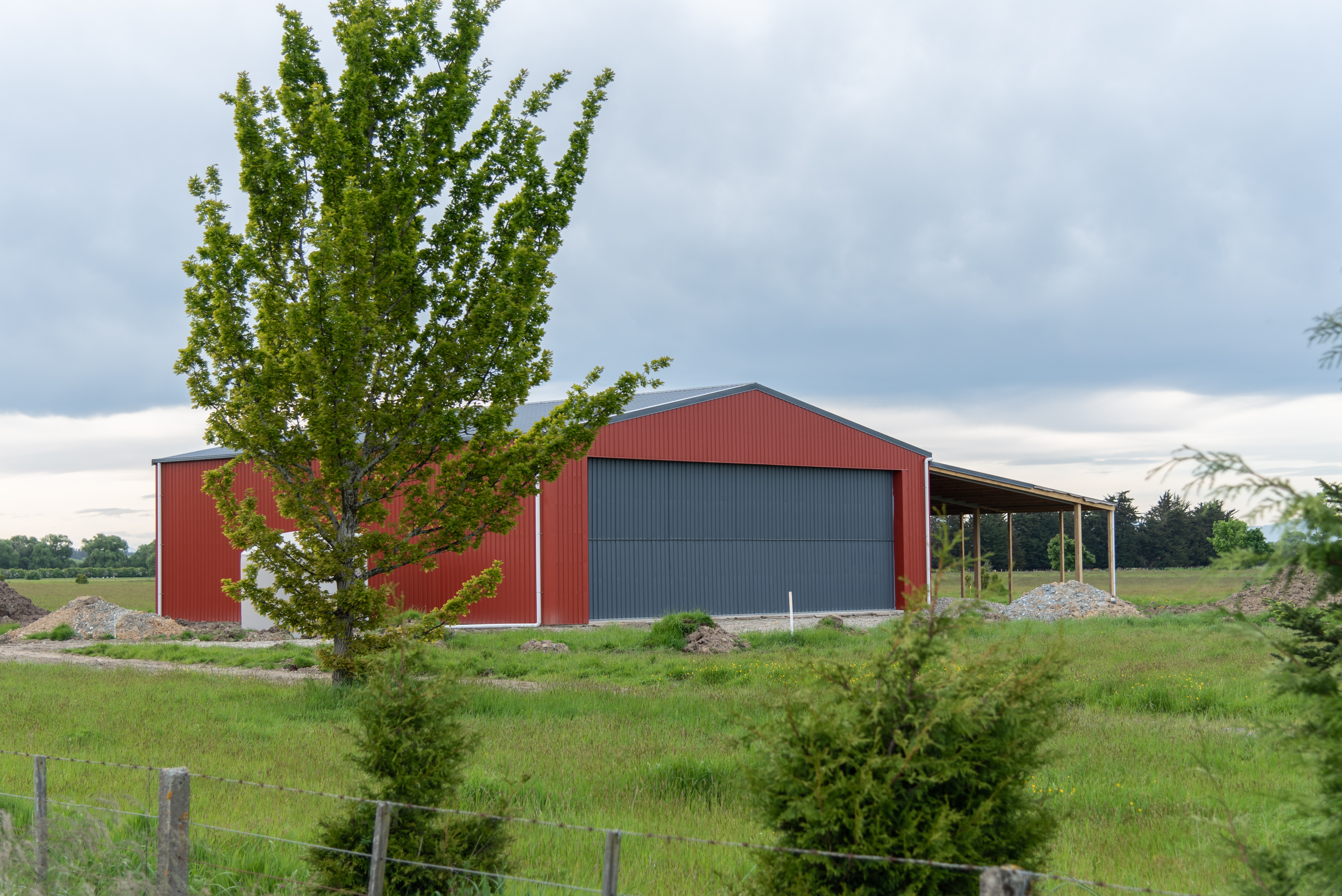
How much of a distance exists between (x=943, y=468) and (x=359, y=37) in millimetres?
28117

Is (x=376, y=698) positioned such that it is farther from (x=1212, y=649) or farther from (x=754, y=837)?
(x=1212, y=649)

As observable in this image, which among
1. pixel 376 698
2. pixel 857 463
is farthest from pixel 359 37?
pixel 857 463

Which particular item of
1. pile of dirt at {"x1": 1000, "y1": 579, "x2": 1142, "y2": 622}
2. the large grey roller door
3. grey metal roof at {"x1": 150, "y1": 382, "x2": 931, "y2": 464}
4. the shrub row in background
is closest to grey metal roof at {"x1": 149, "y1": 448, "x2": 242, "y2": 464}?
grey metal roof at {"x1": 150, "y1": 382, "x2": 931, "y2": 464}

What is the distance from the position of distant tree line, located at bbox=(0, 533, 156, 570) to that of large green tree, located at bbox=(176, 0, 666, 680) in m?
95.0

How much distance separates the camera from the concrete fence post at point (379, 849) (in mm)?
5367

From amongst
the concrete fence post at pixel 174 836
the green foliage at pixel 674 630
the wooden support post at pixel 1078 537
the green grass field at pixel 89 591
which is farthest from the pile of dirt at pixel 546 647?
the wooden support post at pixel 1078 537

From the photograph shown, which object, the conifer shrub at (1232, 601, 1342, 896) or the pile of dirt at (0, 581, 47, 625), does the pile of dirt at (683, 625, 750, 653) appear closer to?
the conifer shrub at (1232, 601, 1342, 896)

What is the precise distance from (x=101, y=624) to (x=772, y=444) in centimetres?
2024

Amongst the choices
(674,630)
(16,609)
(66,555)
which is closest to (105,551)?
(66,555)

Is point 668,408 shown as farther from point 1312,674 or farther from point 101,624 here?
point 1312,674

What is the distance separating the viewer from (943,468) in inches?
1537

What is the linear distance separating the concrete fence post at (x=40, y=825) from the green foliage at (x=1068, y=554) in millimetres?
85514

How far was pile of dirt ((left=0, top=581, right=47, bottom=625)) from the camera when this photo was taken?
3616 centimetres

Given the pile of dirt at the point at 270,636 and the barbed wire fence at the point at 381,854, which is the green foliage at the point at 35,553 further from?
the barbed wire fence at the point at 381,854
